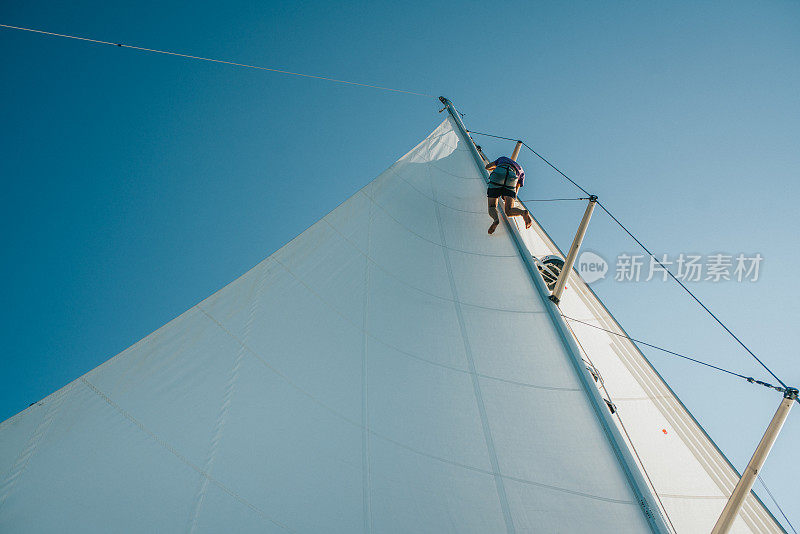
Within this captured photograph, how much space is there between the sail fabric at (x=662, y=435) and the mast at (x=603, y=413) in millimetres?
214

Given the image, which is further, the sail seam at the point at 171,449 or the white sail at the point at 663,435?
the white sail at the point at 663,435

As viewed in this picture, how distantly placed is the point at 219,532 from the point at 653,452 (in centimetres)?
396

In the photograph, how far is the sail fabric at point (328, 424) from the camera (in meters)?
1.85

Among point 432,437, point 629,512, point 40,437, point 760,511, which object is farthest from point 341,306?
point 760,511

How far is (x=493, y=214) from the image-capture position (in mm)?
4117

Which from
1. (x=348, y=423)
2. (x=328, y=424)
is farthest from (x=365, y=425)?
(x=328, y=424)

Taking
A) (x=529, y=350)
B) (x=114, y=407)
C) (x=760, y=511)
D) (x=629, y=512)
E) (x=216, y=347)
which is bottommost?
(x=760, y=511)

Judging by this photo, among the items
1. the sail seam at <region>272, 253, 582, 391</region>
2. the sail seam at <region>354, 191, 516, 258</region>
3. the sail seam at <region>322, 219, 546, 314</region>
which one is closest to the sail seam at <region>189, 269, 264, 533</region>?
the sail seam at <region>272, 253, 582, 391</region>

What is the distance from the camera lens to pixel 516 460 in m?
2.28

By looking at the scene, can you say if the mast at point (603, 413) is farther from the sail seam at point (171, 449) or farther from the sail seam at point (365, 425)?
the sail seam at point (171, 449)

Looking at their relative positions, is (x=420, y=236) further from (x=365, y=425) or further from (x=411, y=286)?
(x=365, y=425)

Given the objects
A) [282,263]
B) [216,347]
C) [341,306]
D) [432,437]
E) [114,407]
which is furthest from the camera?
[282,263]

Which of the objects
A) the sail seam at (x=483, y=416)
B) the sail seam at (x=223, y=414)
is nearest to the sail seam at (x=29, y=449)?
the sail seam at (x=223, y=414)

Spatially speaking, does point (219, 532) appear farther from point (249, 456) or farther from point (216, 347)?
point (216, 347)
